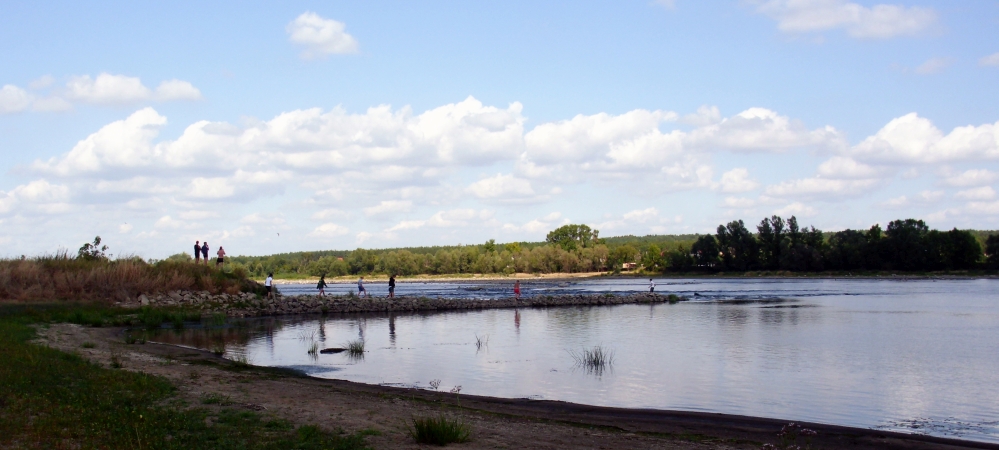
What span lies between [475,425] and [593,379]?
7.66 metres

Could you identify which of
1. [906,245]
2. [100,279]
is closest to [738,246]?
[906,245]

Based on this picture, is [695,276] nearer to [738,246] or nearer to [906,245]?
[738,246]

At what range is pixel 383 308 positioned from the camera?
46.2m

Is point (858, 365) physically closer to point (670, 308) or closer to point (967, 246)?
point (670, 308)

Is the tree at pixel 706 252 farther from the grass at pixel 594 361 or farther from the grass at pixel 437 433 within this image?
the grass at pixel 437 433

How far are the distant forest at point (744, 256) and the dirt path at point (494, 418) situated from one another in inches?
2428

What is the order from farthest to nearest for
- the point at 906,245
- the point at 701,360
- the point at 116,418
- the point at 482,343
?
the point at 906,245 → the point at 482,343 → the point at 701,360 → the point at 116,418

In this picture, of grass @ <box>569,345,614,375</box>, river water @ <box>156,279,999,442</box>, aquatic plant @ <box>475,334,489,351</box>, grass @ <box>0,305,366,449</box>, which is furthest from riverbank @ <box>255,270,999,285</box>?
grass @ <box>0,305,366,449</box>

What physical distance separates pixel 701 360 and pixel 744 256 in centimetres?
12099

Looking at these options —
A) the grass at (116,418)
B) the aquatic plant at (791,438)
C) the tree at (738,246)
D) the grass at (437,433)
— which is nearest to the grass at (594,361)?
the aquatic plant at (791,438)

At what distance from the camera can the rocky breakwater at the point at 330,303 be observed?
37.7 metres

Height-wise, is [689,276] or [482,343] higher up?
[689,276]

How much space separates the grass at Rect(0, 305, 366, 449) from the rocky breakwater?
984 inches

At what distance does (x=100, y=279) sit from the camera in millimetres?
36188
